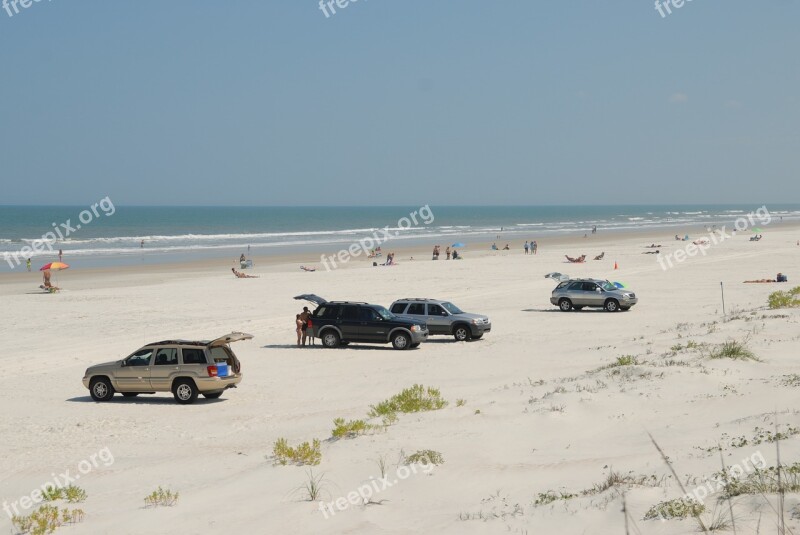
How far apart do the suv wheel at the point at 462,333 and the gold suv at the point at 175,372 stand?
945 centimetres

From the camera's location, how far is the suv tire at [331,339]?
2650cm

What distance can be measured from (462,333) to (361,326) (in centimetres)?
325

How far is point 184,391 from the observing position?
1866 centimetres

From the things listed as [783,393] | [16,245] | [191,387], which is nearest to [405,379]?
[191,387]

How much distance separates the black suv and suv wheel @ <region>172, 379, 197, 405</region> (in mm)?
8191

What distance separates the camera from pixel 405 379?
20.0 m

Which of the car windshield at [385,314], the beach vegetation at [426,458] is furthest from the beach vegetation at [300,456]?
the car windshield at [385,314]

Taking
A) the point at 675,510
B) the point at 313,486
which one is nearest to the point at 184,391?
the point at 313,486

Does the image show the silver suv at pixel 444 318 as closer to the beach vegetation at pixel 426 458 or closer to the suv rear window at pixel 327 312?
the suv rear window at pixel 327 312

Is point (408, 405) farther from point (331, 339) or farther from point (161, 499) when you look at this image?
point (331, 339)

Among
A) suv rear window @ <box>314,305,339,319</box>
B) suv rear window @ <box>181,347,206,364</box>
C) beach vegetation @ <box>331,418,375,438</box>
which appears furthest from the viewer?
suv rear window @ <box>314,305,339,319</box>

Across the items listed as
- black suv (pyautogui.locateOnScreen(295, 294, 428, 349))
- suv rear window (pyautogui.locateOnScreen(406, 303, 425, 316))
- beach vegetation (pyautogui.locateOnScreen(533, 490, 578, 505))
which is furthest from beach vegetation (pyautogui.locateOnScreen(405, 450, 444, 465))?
suv rear window (pyautogui.locateOnScreen(406, 303, 425, 316))

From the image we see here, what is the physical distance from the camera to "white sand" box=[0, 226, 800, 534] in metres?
9.14

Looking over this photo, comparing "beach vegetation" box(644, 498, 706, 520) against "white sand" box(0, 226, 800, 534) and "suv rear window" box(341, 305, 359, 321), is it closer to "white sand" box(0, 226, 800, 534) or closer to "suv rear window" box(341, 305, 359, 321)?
"white sand" box(0, 226, 800, 534)
